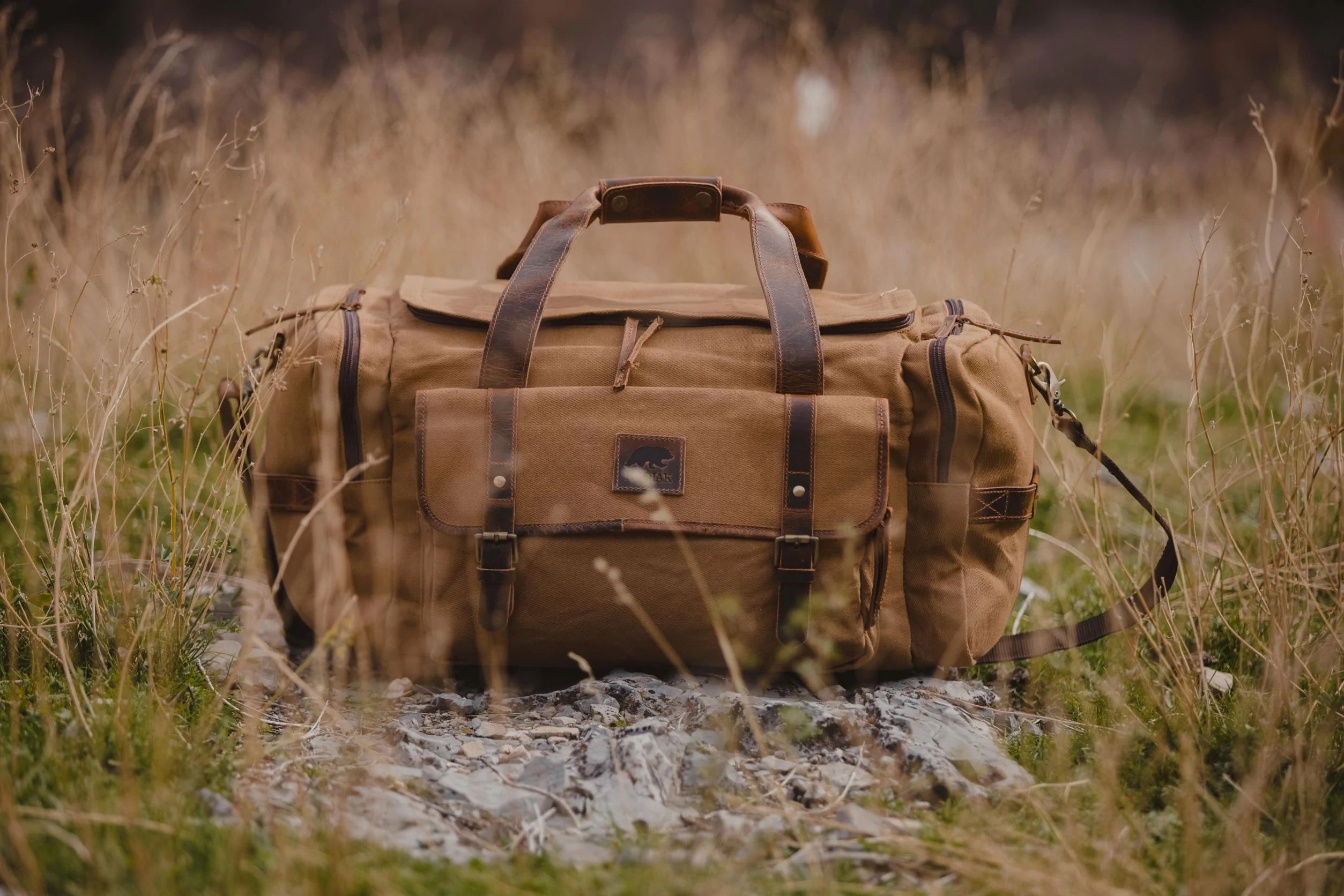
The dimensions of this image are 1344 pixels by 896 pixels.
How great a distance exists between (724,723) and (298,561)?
1.01 m

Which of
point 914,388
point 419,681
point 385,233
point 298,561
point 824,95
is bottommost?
point 419,681

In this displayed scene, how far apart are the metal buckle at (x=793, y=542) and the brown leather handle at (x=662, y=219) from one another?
0.97ft

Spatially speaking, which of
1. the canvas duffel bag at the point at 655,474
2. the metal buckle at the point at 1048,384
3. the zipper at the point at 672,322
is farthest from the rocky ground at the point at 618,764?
the zipper at the point at 672,322

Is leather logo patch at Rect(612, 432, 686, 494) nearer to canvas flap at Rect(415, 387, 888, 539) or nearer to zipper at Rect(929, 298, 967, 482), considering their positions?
canvas flap at Rect(415, 387, 888, 539)

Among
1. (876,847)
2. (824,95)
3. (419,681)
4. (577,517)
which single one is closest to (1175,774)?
(876,847)

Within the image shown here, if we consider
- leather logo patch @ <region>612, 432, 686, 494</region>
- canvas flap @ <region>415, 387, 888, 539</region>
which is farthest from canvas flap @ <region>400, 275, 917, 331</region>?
leather logo patch @ <region>612, 432, 686, 494</region>

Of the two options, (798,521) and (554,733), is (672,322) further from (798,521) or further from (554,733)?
(554,733)

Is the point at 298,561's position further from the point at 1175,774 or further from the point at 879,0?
the point at 879,0

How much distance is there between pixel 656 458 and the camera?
1928 millimetres

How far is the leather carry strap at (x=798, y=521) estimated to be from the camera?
1914mm

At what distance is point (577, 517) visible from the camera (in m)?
1.92

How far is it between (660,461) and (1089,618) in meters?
1.05

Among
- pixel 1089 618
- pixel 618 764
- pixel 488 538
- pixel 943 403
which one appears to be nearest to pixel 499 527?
pixel 488 538

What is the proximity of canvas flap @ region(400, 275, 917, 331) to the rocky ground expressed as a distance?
0.77 meters
